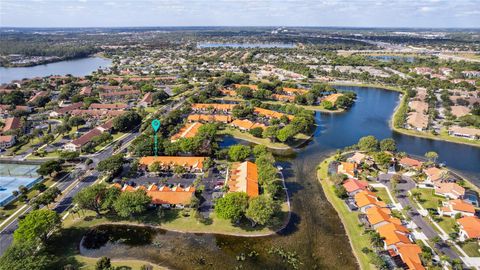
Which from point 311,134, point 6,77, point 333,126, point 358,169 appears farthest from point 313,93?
point 6,77

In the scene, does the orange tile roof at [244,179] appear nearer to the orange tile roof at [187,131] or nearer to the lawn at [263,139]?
the lawn at [263,139]

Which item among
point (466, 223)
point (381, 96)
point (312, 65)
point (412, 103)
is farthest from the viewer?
point (312, 65)

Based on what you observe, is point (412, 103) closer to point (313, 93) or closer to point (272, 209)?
point (313, 93)

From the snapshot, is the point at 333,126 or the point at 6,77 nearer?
the point at 333,126

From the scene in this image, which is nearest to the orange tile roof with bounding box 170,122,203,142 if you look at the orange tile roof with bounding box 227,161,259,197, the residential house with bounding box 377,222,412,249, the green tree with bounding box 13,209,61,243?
the orange tile roof with bounding box 227,161,259,197

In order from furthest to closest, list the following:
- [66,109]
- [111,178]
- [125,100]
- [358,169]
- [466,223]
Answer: [125,100] → [66,109] → [358,169] → [111,178] → [466,223]

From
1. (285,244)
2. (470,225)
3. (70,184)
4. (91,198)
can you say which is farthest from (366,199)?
(70,184)
